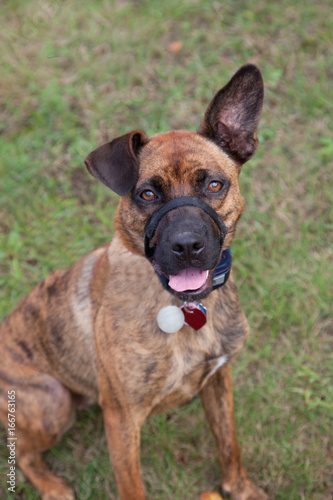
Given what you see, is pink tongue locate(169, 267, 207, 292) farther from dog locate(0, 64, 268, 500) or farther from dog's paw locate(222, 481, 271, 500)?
dog's paw locate(222, 481, 271, 500)

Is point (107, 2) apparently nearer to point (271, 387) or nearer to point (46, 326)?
point (46, 326)

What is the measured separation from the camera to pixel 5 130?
18.9 ft

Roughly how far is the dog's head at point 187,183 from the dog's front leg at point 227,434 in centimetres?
111

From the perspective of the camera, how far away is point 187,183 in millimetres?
2828

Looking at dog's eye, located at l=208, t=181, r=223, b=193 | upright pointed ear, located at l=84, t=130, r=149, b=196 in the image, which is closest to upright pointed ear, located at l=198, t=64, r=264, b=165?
dog's eye, located at l=208, t=181, r=223, b=193

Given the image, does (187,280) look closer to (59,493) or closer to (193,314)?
(193,314)

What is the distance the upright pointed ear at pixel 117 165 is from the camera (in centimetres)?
275

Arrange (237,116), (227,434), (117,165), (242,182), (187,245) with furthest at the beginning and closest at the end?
(242,182) < (227,434) < (237,116) < (117,165) < (187,245)

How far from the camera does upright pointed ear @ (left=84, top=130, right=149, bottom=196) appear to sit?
2.75m

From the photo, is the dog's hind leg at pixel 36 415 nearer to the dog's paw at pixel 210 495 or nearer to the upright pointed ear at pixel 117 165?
the dog's paw at pixel 210 495

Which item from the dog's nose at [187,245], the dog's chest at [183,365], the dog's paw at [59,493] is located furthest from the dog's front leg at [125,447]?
the dog's nose at [187,245]

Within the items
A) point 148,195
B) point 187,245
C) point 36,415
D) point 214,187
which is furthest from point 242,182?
point 36,415

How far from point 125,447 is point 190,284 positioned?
1120 millimetres

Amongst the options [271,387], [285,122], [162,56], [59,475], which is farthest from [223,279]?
[162,56]
